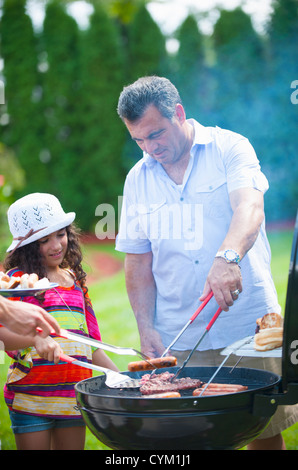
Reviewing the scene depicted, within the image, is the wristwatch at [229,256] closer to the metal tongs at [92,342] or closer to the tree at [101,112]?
the metal tongs at [92,342]

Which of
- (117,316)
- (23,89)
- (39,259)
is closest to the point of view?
(39,259)

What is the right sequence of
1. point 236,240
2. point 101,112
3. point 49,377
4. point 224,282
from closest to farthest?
point 224,282, point 236,240, point 49,377, point 101,112

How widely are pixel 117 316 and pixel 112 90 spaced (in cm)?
514

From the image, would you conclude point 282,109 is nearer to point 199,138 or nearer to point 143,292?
point 199,138

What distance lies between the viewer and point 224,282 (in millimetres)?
1857

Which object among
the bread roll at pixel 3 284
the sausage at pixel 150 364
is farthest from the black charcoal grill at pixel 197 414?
the bread roll at pixel 3 284

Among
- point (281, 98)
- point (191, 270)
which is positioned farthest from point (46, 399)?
point (281, 98)

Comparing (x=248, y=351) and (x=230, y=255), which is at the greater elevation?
(x=230, y=255)

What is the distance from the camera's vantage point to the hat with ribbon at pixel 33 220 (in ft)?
7.41

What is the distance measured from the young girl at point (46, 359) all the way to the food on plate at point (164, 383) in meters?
0.47

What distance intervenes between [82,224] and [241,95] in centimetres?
382

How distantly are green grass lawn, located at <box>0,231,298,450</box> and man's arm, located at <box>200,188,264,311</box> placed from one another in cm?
186

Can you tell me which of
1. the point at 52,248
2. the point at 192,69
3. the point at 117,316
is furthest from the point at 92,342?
the point at 192,69
